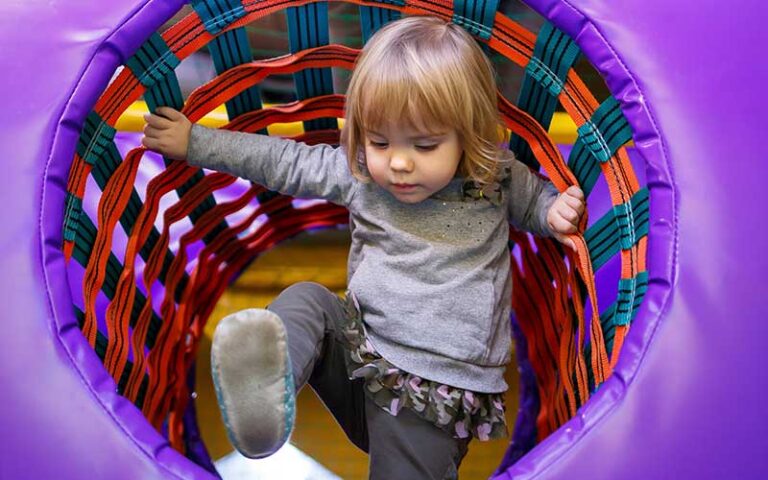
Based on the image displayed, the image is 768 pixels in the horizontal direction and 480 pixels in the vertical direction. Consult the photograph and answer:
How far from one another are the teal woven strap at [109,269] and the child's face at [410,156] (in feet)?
0.78

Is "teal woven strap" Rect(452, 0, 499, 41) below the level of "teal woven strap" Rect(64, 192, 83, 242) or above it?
above

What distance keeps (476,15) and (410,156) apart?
0.48ft

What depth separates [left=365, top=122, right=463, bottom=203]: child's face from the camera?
66 centimetres

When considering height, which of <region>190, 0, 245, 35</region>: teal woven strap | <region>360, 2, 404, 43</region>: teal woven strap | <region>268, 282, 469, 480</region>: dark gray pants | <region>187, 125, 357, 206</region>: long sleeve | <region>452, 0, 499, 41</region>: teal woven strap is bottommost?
<region>268, 282, 469, 480</region>: dark gray pants

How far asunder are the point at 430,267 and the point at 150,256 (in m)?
0.30

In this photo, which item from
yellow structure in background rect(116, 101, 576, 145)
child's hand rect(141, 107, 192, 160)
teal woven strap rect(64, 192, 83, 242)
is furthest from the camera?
yellow structure in background rect(116, 101, 576, 145)

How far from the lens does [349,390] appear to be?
2.52 ft

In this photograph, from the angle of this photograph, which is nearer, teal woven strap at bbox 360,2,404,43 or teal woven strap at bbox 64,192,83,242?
teal woven strap at bbox 64,192,83,242

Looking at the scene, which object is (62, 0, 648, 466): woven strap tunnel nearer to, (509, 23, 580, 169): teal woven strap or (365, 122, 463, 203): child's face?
(509, 23, 580, 169): teal woven strap

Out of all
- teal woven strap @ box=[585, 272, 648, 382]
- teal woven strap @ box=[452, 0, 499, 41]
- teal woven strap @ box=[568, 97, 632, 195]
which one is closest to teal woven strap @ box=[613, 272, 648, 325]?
teal woven strap @ box=[585, 272, 648, 382]

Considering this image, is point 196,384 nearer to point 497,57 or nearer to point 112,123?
point 112,123

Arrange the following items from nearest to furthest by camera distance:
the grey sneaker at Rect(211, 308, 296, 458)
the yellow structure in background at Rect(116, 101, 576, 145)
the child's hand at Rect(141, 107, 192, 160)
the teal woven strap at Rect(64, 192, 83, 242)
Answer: the grey sneaker at Rect(211, 308, 296, 458) → the teal woven strap at Rect(64, 192, 83, 242) → the child's hand at Rect(141, 107, 192, 160) → the yellow structure in background at Rect(116, 101, 576, 145)

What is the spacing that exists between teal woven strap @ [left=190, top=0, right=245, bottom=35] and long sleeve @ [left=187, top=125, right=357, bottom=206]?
97 millimetres

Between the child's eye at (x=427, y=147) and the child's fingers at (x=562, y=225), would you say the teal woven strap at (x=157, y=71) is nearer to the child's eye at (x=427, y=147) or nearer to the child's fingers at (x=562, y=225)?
the child's eye at (x=427, y=147)
